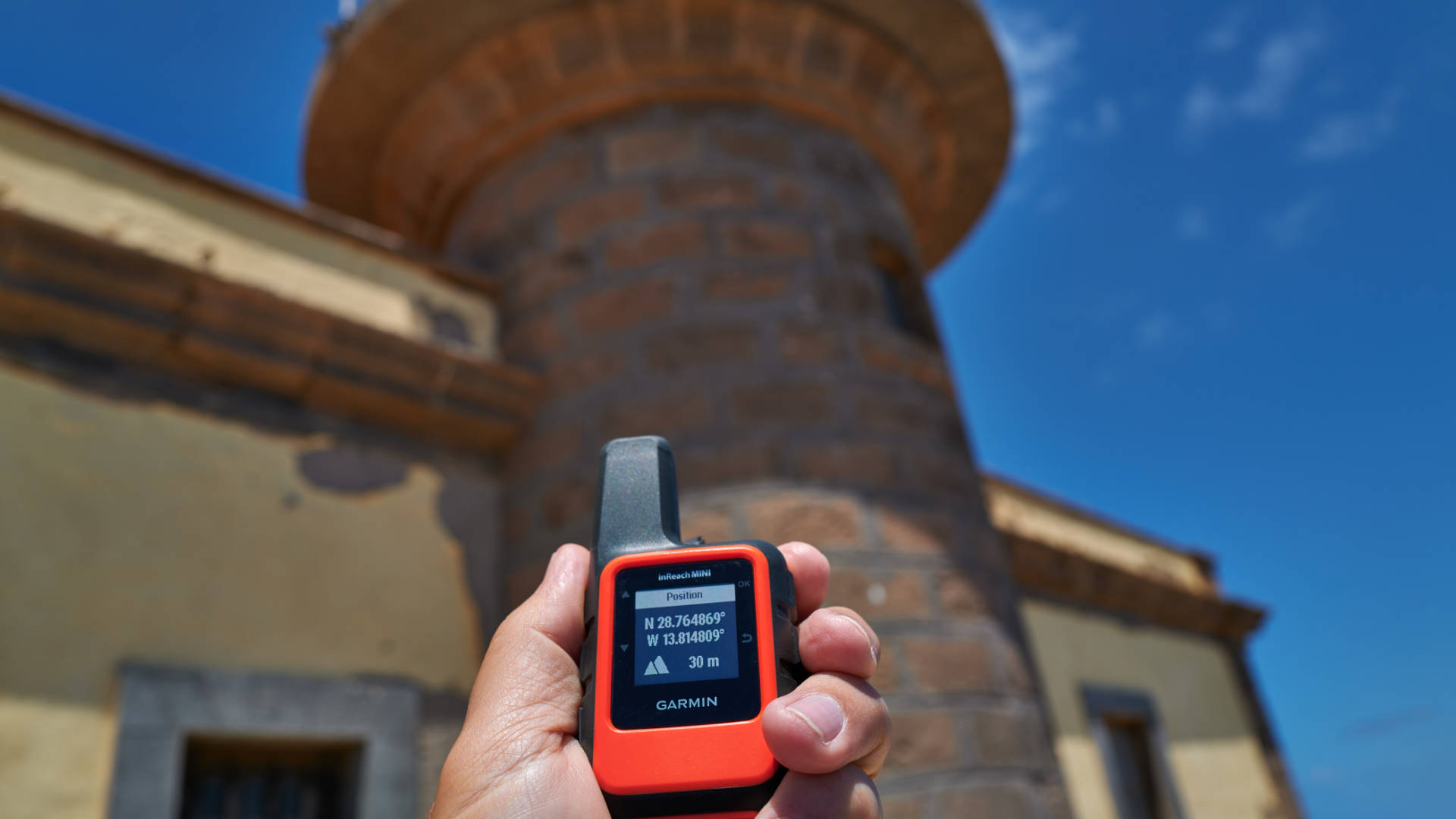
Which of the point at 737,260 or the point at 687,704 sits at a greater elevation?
the point at 737,260

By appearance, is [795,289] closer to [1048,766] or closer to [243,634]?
[1048,766]

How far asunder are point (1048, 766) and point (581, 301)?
235cm

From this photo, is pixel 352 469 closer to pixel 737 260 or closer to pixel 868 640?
pixel 737 260

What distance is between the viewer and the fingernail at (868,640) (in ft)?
3.57

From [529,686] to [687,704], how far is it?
20cm

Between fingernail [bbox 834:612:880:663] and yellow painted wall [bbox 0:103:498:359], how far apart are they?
278 centimetres

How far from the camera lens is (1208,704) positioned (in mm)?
7031

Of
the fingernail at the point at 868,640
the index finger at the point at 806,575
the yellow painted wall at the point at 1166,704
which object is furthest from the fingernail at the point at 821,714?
the yellow painted wall at the point at 1166,704

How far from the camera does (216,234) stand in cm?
344

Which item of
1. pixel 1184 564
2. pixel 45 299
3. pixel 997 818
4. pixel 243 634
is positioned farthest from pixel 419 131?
pixel 1184 564

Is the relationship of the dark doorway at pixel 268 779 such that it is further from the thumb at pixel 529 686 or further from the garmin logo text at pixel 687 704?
the garmin logo text at pixel 687 704

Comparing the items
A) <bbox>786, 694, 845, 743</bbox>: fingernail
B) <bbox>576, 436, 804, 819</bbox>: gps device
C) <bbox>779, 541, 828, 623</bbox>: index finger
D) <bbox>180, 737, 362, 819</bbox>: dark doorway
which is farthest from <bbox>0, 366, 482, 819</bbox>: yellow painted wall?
<bbox>786, 694, 845, 743</bbox>: fingernail

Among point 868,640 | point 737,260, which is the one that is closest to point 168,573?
point 737,260

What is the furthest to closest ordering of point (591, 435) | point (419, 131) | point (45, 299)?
point (419, 131), point (591, 435), point (45, 299)
